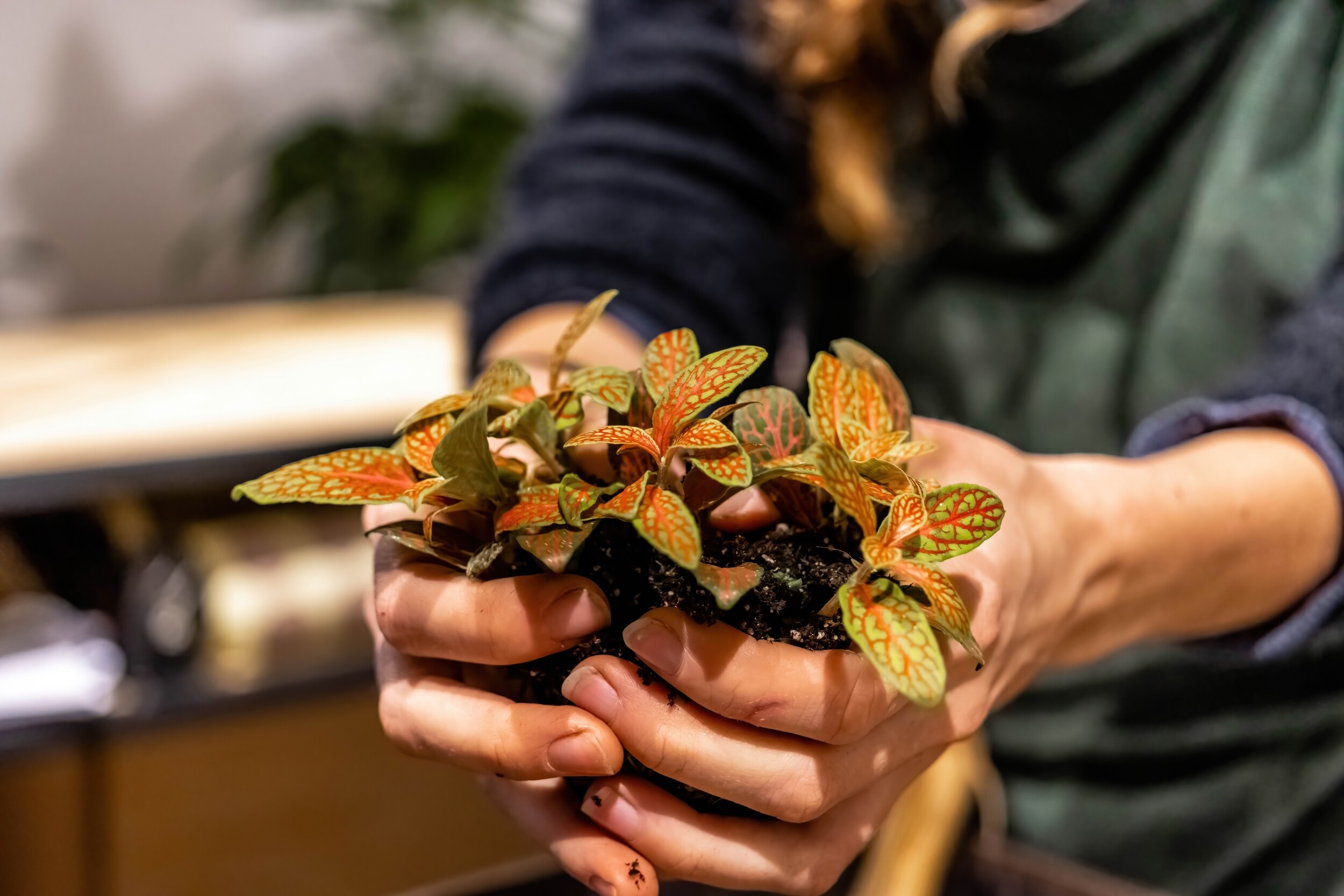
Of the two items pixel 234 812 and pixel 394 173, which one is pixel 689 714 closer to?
pixel 234 812

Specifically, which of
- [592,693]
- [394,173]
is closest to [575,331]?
[592,693]

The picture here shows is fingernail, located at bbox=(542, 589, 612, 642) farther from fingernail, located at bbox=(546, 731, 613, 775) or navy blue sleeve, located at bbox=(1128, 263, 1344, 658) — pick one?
navy blue sleeve, located at bbox=(1128, 263, 1344, 658)

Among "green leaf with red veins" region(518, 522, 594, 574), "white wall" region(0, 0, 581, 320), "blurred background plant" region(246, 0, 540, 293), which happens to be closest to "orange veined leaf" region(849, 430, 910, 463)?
"green leaf with red veins" region(518, 522, 594, 574)

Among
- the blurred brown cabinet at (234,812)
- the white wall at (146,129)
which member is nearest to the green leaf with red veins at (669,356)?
the blurred brown cabinet at (234,812)

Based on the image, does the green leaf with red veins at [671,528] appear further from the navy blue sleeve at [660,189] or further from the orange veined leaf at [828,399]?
the navy blue sleeve at [660,189]

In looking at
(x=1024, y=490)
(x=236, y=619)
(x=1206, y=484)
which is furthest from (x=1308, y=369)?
(x=236, y=619)

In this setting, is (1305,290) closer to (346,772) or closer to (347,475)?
(347,475)
